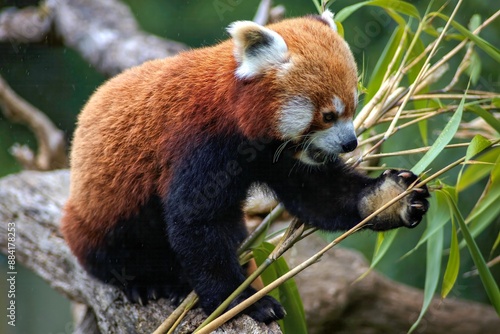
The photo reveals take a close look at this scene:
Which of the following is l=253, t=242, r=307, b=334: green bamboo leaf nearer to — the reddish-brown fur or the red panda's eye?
the reddish-brown fur

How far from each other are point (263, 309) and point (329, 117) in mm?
643

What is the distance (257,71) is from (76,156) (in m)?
0.89

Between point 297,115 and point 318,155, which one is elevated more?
point 297,115

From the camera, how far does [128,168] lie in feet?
7.04

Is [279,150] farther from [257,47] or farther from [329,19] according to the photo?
[329,19]

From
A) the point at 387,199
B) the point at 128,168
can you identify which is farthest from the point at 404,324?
the point at 128,168

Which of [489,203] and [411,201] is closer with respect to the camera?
[411,201]

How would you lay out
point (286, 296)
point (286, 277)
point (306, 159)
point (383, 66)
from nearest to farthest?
point (286, 277)
point (306, 159)
point (286, 296)
point (383, 66)

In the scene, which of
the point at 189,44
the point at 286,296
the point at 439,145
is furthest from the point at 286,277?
the point at 189,44

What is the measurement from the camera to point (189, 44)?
4902mm

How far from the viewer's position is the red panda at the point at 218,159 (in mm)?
1850

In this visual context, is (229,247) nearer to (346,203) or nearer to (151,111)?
(346,203)

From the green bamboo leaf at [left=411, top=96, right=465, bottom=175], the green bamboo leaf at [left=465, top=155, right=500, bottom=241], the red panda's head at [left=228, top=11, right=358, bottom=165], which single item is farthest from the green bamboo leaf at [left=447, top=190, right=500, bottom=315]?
the red panda's head at [left=228, top=11, right=358, bottom=165]

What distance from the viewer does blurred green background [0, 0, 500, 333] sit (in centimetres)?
387
